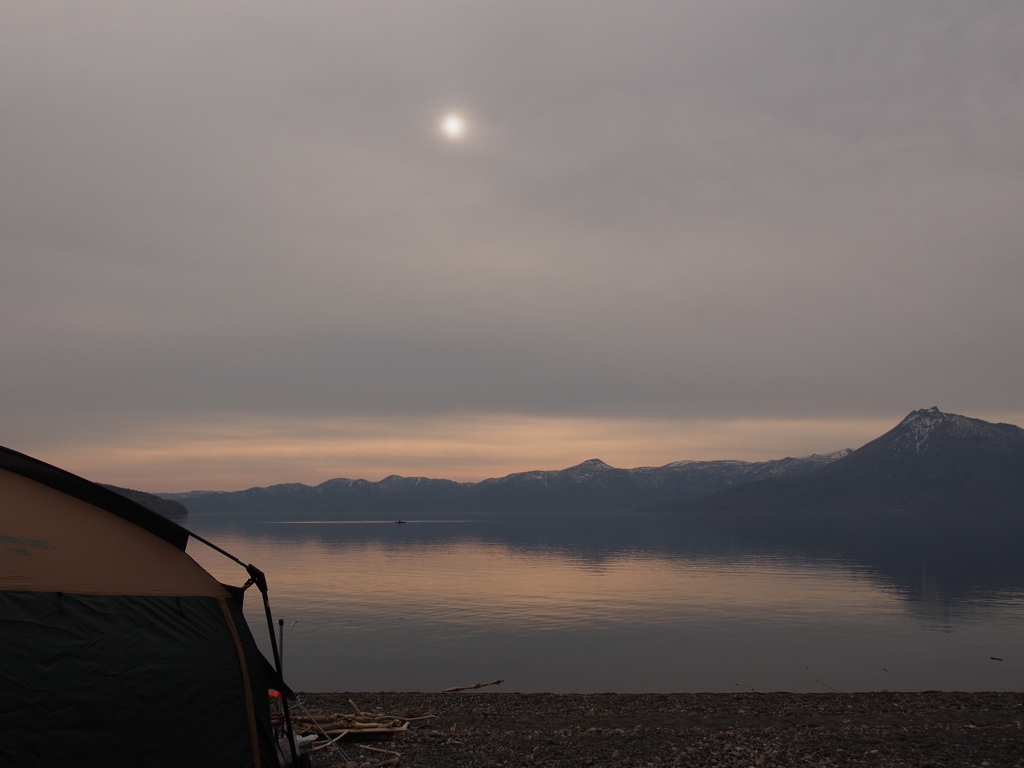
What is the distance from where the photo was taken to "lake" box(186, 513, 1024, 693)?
29.1 meters

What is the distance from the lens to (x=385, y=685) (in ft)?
91.7

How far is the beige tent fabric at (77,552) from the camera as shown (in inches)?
332

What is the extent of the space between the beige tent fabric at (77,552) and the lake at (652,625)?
764 inches

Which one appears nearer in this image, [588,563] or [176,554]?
[176,554]

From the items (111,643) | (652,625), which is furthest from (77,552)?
(652,625)

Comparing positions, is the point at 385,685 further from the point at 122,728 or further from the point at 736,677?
the point at 122,728

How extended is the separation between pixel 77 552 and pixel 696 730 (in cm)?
1505

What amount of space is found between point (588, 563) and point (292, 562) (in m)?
43.0

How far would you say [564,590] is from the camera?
62.9 meters

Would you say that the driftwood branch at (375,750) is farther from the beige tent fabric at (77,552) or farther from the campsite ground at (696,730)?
the beige tent fabric at (77,552)

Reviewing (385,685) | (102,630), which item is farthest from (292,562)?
(102,630)

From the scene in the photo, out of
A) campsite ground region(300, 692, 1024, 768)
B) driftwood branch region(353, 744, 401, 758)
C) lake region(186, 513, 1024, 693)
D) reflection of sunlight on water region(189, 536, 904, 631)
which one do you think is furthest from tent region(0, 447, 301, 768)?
reflection of sunlight on water region(189, 536, 904, 631)

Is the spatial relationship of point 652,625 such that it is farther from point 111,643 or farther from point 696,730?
point 111,643

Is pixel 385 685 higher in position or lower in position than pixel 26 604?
lower
